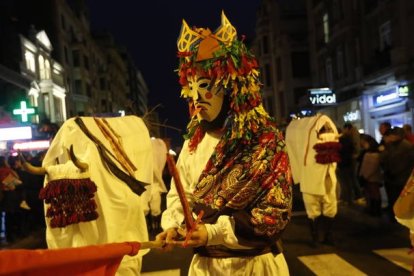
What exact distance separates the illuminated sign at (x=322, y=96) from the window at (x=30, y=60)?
19319 mm

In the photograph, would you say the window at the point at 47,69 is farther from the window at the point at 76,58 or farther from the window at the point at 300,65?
the window at the point at 300,65

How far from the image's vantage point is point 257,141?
2637 mm

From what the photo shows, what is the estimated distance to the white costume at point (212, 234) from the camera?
2.46 metres

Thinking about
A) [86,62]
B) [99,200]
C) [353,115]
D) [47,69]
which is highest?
[86,62]

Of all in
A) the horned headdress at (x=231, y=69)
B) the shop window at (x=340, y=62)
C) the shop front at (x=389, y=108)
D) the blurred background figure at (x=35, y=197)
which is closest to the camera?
the horned headdress at (x=231, y=69)

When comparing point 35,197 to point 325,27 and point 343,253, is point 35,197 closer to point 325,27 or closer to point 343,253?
point 343,253

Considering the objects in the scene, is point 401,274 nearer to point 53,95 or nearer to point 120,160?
point 120,160

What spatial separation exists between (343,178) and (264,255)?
33.2 feet

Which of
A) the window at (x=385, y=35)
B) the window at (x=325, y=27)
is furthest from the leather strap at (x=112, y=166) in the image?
the window at (x=325, y=27)

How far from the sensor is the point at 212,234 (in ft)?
7.98

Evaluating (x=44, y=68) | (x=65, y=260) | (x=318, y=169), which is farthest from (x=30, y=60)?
(x=65, y=260)

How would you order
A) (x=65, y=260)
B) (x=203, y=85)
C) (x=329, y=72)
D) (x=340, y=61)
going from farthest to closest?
(x=329, y=72), (x=340, y=61), (x=203, y=85), (x=65, y=260)

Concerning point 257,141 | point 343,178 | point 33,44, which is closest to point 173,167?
point 257,141

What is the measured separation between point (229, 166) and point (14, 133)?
13.9 meters
